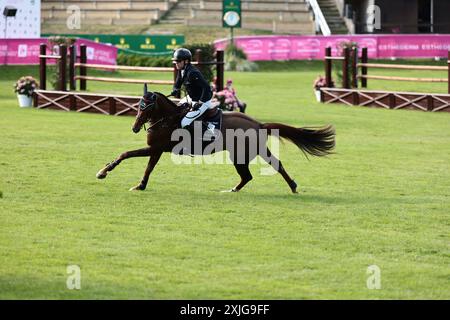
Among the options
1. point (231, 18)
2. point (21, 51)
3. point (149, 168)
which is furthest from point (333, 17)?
point (149, 168)

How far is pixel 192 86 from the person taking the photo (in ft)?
52.4

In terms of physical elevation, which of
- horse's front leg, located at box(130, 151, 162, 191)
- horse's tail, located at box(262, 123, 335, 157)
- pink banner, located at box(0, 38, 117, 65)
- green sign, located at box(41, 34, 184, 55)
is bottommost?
horse's front leg, located at box(130, 151, 162, 191)

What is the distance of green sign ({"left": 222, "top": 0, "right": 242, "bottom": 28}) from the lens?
52031 mm

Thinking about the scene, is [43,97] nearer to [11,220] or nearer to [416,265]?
[11,220]

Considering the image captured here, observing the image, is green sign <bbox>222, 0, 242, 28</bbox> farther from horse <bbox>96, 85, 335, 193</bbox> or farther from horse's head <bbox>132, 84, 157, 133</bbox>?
horse's head <bbox>132, 84, 157, 133</bbox>

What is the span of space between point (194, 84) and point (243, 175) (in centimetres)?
161

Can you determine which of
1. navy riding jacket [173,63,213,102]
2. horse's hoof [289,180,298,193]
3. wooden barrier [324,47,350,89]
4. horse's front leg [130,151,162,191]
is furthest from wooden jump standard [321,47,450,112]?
horse's front leg [130,151,162,191]

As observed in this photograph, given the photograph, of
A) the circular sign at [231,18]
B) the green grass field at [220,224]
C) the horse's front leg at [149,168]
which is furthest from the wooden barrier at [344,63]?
the horse's front leg at [149,168]

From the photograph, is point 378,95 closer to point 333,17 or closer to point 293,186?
point 293,186

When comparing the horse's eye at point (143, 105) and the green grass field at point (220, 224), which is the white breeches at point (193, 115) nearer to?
the horse's eye at point (143, 105)

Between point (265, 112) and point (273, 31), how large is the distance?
30.1m

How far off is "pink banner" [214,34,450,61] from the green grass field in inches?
1138

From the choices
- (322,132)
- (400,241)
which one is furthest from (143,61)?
(400,241)
